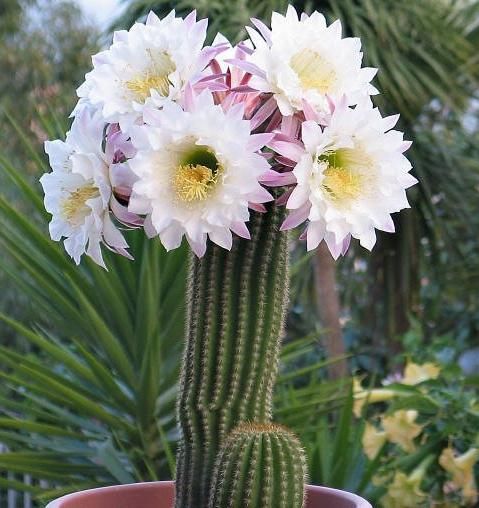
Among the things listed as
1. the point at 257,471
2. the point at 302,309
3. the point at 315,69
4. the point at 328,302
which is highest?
the point at 302,309

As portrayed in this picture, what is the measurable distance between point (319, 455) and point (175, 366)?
15.2 inches

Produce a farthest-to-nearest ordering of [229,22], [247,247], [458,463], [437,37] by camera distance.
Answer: [437,37], [229,22], [458,463], [247,247]

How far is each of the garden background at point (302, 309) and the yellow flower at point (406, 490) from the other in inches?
0.7

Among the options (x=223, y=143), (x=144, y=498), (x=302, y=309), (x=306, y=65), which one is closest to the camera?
(x=223, y=143)

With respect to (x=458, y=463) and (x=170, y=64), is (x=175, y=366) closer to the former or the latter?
(x=458, y=463)

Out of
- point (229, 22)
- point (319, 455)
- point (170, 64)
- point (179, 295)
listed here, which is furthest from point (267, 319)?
point (229, 22)

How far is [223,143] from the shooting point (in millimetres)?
→ 1219

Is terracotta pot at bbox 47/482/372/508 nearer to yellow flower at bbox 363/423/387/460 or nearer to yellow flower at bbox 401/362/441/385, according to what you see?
yellow flower at bbox 363/423/387/460

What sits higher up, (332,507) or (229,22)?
(229,22)

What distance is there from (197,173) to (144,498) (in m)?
0.57

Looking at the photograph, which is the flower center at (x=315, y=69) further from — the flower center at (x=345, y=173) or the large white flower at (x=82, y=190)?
the large white flower at (x=82, y=190)

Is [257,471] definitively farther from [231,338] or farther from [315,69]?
[315,69]

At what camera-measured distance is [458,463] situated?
2.12 metres

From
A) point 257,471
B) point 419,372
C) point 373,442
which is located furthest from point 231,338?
point 419,372
